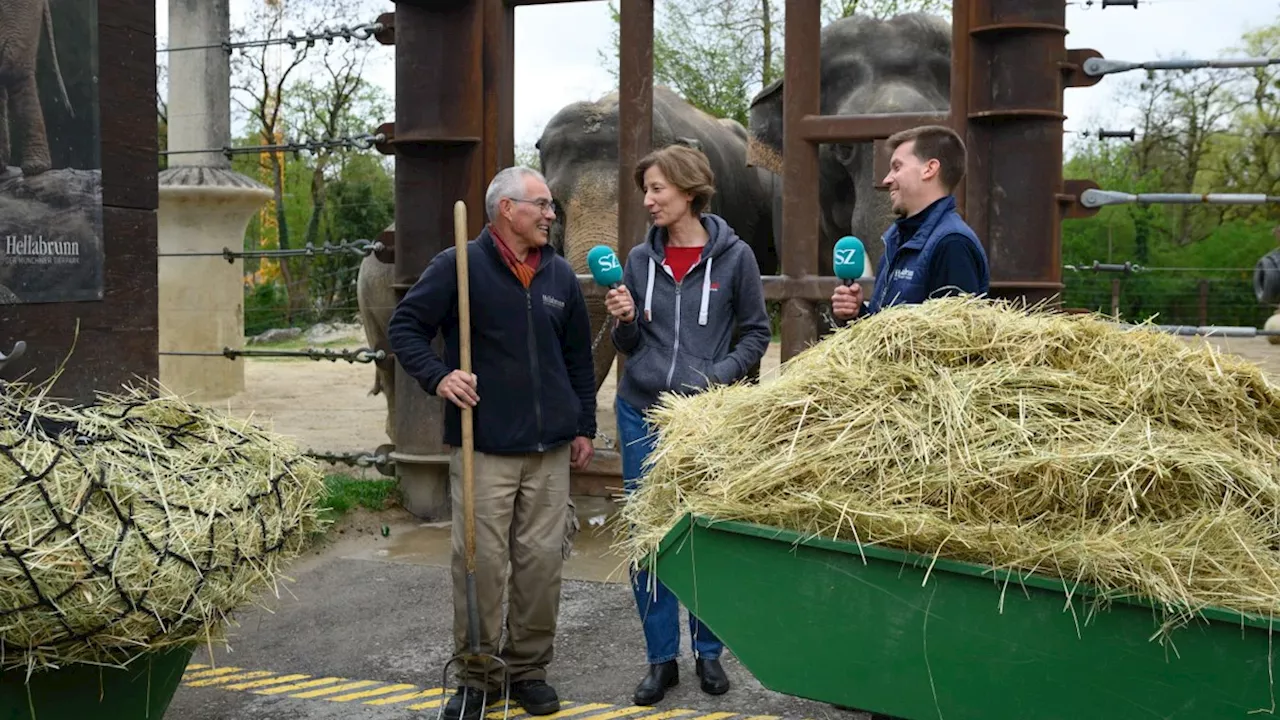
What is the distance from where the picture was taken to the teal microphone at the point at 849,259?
4445 mm

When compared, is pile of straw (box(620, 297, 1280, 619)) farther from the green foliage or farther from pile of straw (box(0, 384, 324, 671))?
the green foliage

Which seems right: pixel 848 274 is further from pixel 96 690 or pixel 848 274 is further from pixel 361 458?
pixel 361 458

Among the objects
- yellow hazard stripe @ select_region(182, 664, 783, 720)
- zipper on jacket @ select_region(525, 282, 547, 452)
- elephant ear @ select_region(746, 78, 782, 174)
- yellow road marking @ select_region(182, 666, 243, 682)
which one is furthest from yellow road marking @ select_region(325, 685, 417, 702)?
elephant ear @ select_region(746, 78, 782, 174)

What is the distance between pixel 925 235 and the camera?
4.34m

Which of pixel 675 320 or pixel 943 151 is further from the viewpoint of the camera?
pixel 675 320

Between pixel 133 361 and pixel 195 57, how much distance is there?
9.42m

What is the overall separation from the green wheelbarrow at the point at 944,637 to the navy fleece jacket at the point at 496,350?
A: 1.51 meters

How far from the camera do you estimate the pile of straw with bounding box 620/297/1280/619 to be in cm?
300

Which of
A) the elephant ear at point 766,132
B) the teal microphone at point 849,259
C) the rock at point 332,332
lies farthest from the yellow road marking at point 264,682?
the rock at point 332,332

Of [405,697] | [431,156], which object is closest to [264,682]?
[405,697]

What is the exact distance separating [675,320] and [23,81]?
8.27 ft

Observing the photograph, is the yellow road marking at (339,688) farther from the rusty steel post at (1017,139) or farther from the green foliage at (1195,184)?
the green foliage at (1195,184)

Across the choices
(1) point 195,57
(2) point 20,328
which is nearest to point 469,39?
(2) point 20,328

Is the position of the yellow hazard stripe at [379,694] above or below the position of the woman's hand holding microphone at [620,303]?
below
